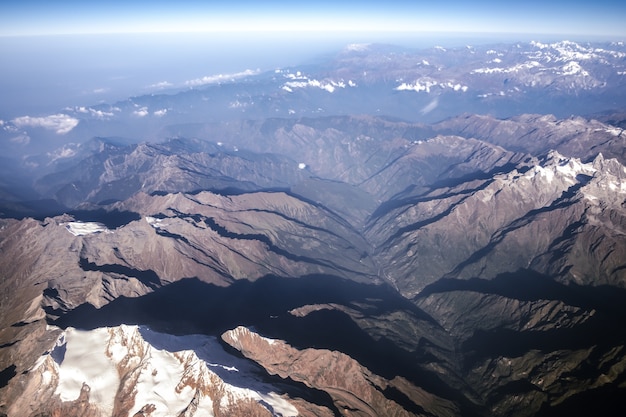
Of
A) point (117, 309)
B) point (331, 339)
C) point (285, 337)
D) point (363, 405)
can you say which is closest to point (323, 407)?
point (363, 405)

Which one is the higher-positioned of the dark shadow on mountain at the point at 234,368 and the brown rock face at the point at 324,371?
the dark shadow on mountain at the point at 234,368

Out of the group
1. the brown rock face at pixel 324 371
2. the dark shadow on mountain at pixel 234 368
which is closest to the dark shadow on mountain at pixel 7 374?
the dark shadow on mountain at pixel 234 368

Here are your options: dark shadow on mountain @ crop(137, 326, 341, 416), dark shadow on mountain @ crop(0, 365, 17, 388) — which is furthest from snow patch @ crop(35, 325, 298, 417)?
dark shadow on mountain @ crop(0, 365, 17, 388)

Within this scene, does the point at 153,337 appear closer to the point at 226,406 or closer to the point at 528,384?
the point at 226,406

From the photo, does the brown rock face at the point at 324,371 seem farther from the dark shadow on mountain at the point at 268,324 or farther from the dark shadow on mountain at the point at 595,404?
the dark shadow on mountain at the point at 595,404

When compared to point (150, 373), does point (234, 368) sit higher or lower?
lower

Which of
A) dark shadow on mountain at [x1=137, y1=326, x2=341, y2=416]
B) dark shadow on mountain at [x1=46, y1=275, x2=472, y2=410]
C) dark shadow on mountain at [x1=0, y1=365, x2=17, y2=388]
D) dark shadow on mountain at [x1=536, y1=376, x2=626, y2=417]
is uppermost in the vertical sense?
dark shadow on mountain at [x1=137, y1=326, x2=341, y2=416]

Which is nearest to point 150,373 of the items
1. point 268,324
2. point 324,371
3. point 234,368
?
point 234,368

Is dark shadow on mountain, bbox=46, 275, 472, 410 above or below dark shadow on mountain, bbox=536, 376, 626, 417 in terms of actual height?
above

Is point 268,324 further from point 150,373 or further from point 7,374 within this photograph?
point 7,374

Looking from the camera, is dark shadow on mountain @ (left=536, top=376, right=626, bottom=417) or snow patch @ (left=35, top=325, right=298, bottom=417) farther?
dark shadow on mountain @ (left=536, top=376, right=626, bottom=417)

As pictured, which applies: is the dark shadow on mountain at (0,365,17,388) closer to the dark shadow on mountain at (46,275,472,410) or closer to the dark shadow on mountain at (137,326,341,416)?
the dark shadow on mountain at (46,275,472,410)
